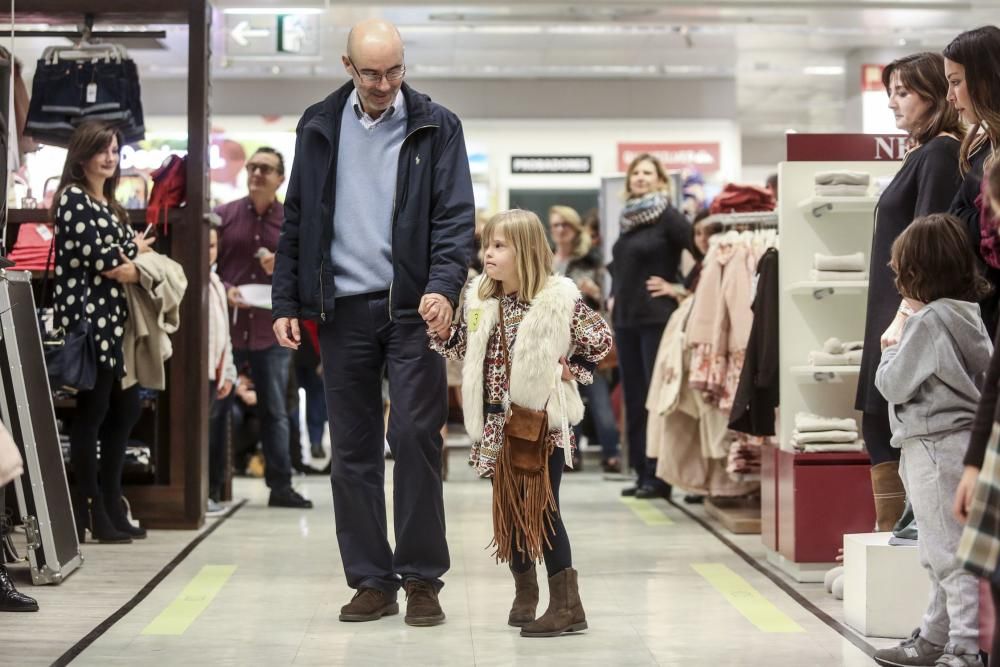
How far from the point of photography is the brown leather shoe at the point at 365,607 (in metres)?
4.16

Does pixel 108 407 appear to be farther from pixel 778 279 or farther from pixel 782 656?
pixel 782 656

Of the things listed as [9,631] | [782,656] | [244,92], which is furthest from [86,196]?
[244,92]

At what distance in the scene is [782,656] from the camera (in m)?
3.70

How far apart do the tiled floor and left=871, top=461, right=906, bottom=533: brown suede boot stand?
0.33m

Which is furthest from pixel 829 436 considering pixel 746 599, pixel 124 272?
pixel 124 272

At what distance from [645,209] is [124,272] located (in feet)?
9.66

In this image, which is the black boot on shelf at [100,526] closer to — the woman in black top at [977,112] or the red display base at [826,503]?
the red display base at [826,503]

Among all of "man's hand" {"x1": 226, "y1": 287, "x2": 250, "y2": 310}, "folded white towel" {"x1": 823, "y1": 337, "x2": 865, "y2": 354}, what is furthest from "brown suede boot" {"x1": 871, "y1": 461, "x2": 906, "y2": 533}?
"man's hand" {"x1": 226, "y1": 287, "x2": 250, "y2": 310}

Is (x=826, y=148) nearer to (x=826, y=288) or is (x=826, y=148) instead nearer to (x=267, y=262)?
(x=826, y=288)

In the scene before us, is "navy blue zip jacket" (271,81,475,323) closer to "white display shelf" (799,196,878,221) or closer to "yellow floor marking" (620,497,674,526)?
"white display shelf" (799,196,878,221)

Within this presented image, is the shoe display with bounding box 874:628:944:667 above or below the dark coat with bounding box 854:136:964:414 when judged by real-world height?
below

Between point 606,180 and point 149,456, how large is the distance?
170 inches

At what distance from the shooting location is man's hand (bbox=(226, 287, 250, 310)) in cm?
731

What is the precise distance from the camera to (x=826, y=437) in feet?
16.4
